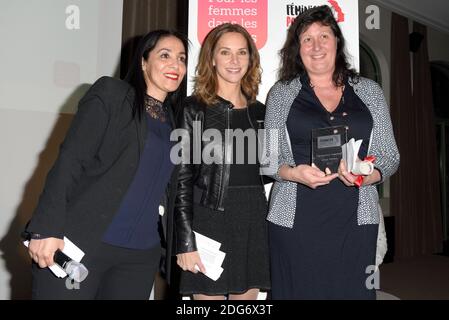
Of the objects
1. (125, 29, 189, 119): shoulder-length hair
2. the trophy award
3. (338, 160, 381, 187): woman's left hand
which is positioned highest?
(125, 29, 189, 119): shoulder-length hair

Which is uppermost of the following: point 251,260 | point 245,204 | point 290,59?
point 290,59

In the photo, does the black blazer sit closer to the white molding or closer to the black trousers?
the black trousers

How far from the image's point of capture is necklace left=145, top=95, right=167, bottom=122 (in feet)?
5.50

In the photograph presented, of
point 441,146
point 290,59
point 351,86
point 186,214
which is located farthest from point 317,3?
point 441,146

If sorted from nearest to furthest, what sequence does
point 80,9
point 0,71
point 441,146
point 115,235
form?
point 115,235 → point 0,71 → point 80,9 → point 441,146

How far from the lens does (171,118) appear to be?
5.87 feet

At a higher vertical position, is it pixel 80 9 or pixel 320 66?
pixel 80 9

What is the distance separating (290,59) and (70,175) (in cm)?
120

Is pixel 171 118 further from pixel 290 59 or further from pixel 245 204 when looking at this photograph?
pixel 290 59

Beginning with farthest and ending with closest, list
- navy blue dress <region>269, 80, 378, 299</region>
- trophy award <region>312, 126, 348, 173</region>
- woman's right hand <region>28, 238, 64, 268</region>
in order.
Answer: navy blue dress <region>269, 80, 378, 299</region>, trophy award <region>312, 126, 348, 173</region>, woman's right hand <region>28, 238, 64, 268</region>

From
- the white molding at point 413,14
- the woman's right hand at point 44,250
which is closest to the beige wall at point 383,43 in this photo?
the white molding at point 413,14

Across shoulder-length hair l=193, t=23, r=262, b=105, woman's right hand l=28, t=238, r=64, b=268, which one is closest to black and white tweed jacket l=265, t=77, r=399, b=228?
shoulder-length hair l=193, t=23, r=262, b=105

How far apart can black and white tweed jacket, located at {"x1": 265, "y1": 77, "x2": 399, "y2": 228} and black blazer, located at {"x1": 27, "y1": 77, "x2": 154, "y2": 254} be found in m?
0.61

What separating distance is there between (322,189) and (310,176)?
18 cm
